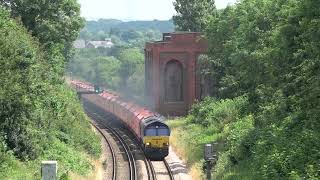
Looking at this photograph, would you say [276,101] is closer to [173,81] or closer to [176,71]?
[176,71]

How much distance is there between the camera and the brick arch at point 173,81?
66938 millimetres

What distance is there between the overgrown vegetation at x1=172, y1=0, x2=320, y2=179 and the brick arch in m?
24.8

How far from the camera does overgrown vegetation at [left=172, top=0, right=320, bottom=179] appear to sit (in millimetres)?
21359

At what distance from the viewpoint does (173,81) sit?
6725 centimetres

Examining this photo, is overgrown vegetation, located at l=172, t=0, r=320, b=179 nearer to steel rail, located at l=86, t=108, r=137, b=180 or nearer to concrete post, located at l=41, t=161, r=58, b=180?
steel rail, located at l=86, t=108, r=137, b=180

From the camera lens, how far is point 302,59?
24.7 meters

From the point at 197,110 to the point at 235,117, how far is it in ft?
43.3

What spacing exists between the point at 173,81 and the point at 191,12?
17173mm

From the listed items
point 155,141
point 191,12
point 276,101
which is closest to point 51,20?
point 155,141

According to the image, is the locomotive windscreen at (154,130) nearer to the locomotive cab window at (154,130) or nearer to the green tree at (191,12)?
the locomotive cab window at (154,130)

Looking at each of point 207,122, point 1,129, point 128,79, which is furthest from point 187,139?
point 128,79

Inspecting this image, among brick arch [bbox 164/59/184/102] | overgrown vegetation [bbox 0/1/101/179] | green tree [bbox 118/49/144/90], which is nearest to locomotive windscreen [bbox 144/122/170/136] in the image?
overgrown vegetation [bbox 0/1/101/179]

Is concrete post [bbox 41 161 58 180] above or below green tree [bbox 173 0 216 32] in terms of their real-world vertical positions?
below

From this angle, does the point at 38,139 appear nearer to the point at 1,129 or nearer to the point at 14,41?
the point at 1,129
